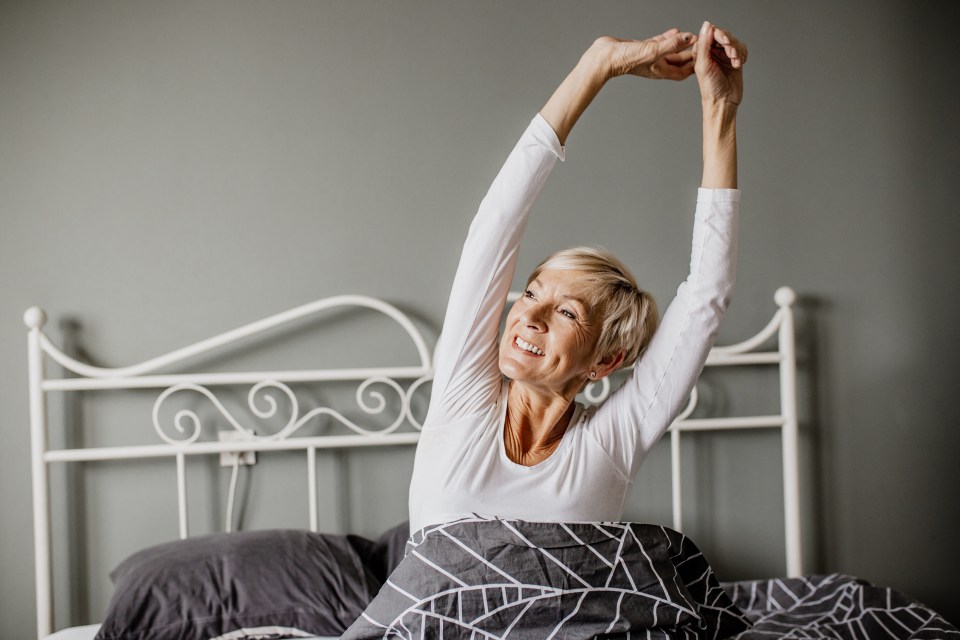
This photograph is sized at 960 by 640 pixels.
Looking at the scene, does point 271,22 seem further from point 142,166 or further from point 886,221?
point 886,221

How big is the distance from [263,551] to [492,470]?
0.74m

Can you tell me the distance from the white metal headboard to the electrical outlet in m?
0.01

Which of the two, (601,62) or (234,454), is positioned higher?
(601,62)

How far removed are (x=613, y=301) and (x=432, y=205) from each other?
3.17 feet

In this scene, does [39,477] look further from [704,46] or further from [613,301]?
[704,46]

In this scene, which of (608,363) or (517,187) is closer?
(517,187)

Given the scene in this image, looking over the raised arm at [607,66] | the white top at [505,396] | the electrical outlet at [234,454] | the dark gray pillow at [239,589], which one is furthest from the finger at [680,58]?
the electrical outlet at [234,454]

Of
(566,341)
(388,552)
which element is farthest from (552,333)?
(388,552)

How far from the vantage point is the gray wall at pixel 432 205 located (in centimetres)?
204

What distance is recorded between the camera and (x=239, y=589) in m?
1.67

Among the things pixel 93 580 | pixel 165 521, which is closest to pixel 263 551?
pixel 165 521

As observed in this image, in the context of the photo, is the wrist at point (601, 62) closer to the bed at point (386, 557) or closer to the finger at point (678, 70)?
the finger at point (678, 70)

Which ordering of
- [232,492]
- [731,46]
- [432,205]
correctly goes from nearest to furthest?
[731,46]
[232,492]
[432,205]

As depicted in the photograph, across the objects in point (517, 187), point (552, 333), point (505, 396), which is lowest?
point (505, 396)
